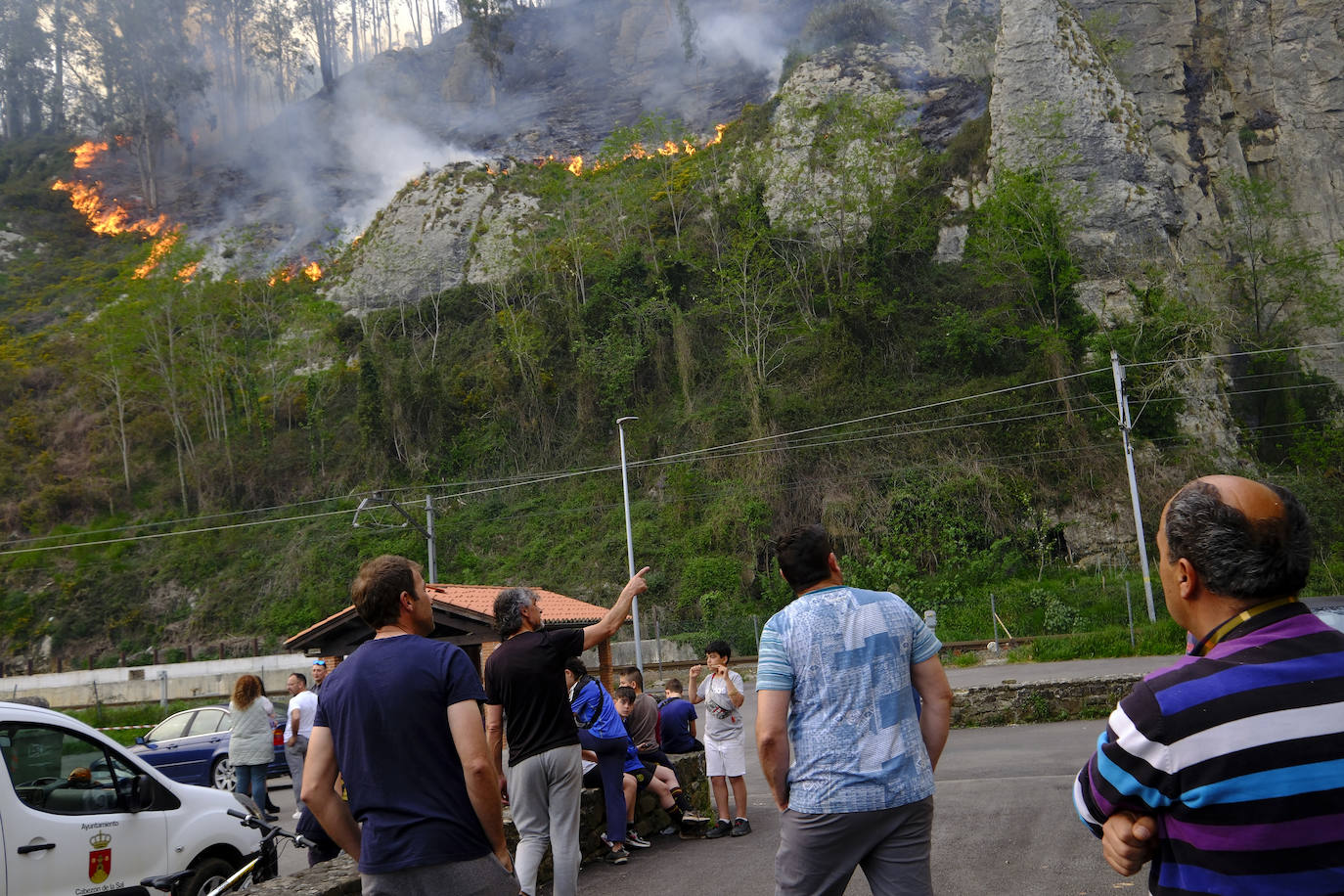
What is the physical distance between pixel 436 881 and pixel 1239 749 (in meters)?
2.57

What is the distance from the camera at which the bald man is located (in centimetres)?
187

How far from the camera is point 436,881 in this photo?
329 cm

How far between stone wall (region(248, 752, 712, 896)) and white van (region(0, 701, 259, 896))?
56.8 inches

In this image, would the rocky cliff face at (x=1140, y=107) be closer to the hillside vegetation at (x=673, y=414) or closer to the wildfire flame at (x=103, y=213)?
the hillside vegetation at (x=673, y=414)

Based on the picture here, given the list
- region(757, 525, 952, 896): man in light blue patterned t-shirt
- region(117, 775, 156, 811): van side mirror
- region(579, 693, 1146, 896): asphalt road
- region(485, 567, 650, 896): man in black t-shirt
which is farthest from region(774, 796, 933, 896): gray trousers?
region(117, 775, 156, 811): van side mirror

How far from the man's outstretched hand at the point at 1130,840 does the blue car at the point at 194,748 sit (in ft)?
51.1

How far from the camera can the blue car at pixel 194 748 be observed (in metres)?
15.0

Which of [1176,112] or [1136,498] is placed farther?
[1176,112]

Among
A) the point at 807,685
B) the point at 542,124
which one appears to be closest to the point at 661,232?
the point at 542,124

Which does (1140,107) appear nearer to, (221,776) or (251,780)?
(221,776)

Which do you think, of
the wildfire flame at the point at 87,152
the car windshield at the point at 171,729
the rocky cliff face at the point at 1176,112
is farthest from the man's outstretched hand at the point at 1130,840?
the wildfire flame at the point at 87,152

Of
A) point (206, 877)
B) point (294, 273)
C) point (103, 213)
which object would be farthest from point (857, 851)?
point (103, 213)

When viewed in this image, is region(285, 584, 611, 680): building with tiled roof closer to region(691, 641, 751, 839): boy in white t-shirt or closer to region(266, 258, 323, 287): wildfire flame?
region(691, 641, 751, 839): boy in white t-shirt

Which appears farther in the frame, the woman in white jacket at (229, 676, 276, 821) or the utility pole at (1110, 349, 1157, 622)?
the utility pole at (1110, 349, 1157, 622)
